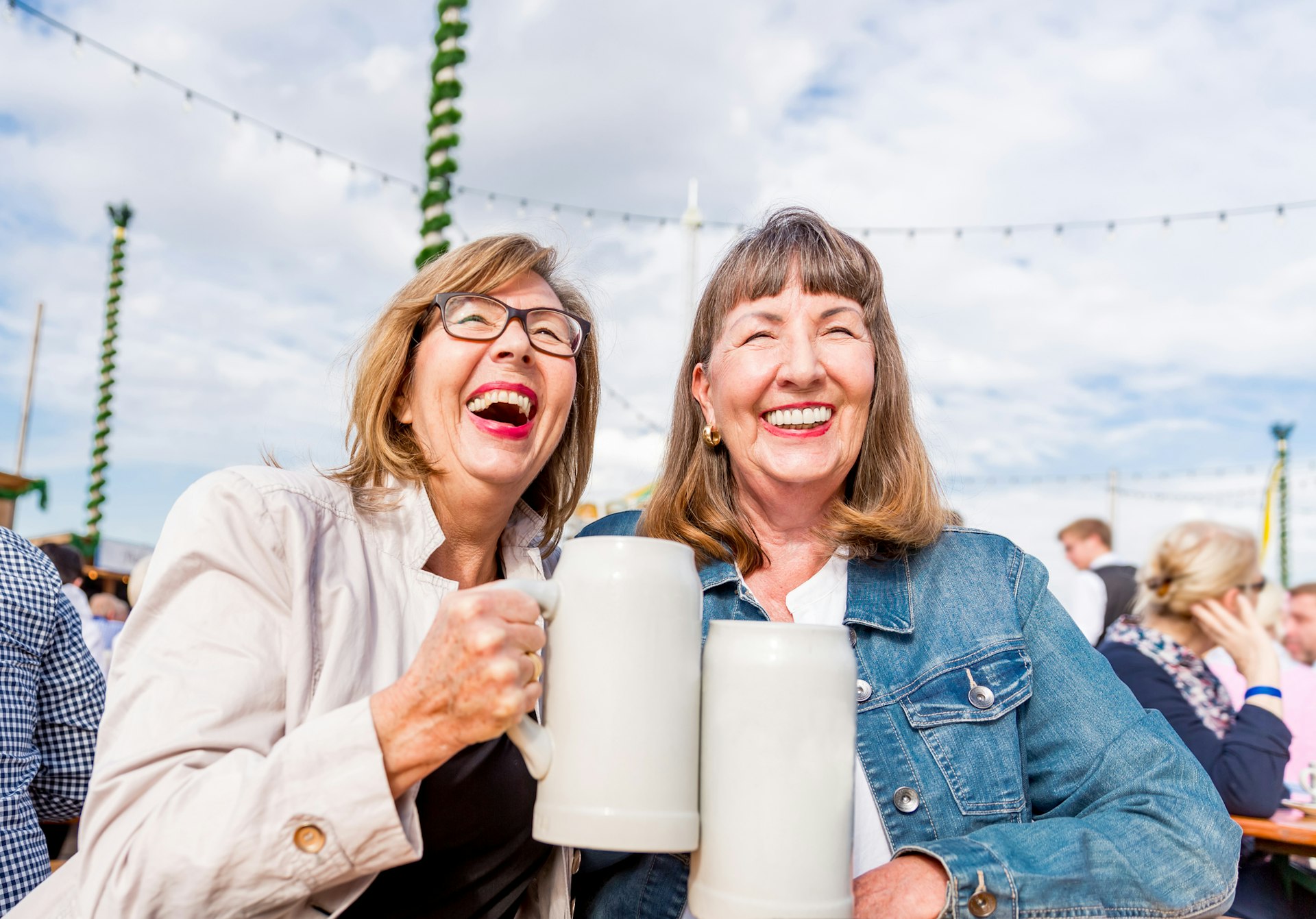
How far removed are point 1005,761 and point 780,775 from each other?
2.26 feet

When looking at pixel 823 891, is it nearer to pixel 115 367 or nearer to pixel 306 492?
pixel 306 492

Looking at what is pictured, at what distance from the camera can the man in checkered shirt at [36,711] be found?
1.76 metres

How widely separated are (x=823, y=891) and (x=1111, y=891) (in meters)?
0.58

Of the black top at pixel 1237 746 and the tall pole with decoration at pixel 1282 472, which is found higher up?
the tall pole with decoration at pixel 1282 472

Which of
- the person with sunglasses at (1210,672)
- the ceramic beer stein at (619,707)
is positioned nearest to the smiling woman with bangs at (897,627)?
the ceramic beer stein at (619,707)

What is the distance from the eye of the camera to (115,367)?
37.3ft

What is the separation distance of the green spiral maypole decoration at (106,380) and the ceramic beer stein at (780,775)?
1198cm

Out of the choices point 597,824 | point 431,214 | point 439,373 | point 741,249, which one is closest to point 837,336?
point 741,249

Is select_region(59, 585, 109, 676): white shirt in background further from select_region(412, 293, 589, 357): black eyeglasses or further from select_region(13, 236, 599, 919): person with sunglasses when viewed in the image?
select_region(412, 293, 589, 357): black eyeglasses

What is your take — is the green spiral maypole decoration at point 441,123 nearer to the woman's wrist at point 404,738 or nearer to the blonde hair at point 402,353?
the blonde hair at point 402,353

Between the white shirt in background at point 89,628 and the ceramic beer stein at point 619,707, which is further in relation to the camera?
the white shirt in background at point 89,628

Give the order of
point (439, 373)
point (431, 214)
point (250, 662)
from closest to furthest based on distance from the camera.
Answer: point (250, 662)
point (439, 373)
point (431, 214)

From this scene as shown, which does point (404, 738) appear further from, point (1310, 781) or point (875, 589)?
point (1310, 781)

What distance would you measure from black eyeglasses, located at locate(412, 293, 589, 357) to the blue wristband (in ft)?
9.28
